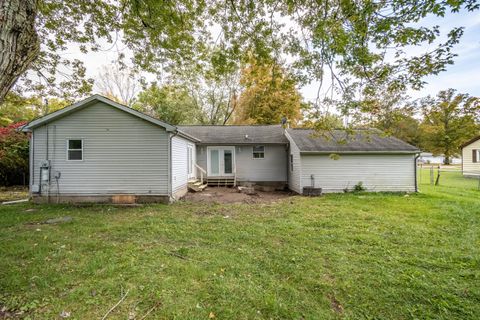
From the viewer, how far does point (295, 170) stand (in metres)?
12.3

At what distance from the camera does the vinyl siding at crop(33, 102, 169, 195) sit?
880cm

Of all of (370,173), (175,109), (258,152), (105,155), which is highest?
(175,109)

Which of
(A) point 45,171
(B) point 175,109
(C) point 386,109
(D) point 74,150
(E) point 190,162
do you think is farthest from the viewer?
(B) point 175,109

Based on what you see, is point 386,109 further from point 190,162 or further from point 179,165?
point 190,162

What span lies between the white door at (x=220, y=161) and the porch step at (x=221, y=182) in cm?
35

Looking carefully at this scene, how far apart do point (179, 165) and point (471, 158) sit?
24.2 meters

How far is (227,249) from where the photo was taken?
4.41 metres

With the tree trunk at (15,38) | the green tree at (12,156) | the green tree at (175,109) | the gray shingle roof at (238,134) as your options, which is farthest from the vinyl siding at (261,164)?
the green tree at (175,109)

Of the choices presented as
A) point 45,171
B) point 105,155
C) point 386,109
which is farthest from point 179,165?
point 386,109

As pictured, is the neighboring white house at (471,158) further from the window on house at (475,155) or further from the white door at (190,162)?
the white door at (190,162)

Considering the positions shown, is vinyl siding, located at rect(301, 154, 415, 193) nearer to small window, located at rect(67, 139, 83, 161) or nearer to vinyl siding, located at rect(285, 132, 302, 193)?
vinyl siding, located at rect(285, 132, 302, 193)

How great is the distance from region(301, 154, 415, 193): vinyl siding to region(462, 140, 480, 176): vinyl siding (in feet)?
40.2

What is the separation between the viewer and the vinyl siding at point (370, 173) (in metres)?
11.3

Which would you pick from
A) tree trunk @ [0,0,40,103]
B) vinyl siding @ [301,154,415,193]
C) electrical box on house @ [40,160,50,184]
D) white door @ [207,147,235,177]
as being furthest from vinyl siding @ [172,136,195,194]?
tree trunk @ [0,0,40,103]
